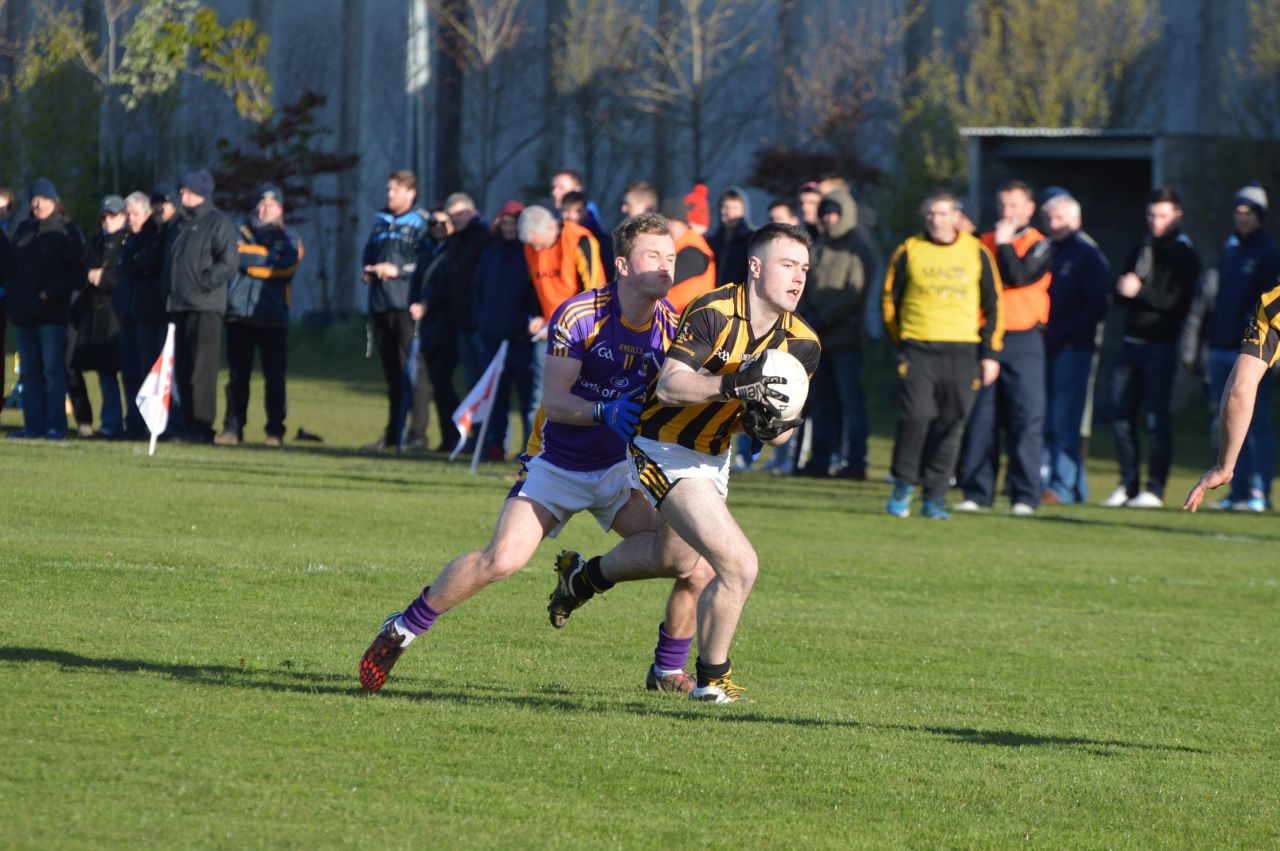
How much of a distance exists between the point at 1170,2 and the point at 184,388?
23011 millimetres

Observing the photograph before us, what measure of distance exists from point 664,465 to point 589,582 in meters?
0.76

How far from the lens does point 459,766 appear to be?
562 cm

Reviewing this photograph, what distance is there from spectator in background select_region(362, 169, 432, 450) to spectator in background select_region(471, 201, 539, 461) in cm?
115

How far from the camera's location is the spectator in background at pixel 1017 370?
1523 centimetres

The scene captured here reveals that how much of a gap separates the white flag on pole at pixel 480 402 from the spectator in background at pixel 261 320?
2745mm

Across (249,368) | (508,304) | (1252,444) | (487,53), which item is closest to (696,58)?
(487,53)

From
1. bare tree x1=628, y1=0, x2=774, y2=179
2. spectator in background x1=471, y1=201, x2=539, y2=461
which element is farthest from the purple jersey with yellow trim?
bare tree x1=628, y1=0, x2=774, y2=179

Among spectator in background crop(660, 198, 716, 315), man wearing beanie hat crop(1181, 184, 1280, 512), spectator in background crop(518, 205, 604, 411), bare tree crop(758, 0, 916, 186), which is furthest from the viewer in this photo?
bare tree crop(758, 0, 916, 186)

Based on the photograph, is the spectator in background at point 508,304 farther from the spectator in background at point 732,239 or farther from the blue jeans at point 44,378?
the blue jeans at point 44,378

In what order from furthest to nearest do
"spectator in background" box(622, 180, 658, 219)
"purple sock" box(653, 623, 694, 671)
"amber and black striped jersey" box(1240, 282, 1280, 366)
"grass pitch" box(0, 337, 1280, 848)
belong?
"spectator in background" box(622, 180, 658, 219)
"purple sock" box(653, 623, 694, 671)
"amber and black striped jersey" box(1240, 282, 1280, 366)
"grass pitch" box(0, 337, 1280, 848)

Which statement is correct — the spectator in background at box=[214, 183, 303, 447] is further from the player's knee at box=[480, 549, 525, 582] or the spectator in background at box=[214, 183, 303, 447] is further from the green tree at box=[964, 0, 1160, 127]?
the green tree at box=[964, 0, 1160, 127]

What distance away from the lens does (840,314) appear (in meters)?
16.7

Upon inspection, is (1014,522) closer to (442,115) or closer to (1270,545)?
(1270,545)

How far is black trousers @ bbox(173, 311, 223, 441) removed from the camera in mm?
17344
